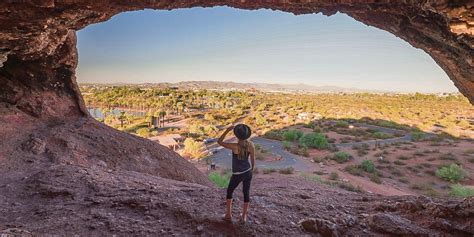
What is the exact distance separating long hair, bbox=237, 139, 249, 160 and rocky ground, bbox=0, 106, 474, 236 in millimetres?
1415

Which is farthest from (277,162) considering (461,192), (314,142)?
(461,192)

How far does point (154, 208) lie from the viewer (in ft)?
22.0

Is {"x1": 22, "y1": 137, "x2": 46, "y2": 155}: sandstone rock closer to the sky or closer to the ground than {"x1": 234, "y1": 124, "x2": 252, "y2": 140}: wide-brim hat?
closer to the ground

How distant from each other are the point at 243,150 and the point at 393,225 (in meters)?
3.62

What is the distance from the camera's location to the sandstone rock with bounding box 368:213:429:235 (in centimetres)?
634

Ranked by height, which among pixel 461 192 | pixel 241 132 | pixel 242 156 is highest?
pixel 241 132

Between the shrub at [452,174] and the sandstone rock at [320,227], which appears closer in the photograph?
the sandstone rock at [320,227]

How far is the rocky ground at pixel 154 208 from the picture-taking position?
5.98 meters

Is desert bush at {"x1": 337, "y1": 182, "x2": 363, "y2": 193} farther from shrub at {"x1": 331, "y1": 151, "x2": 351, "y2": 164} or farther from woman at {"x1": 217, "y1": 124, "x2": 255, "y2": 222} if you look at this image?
woman at {"x1": 217, "y1": 124, "x2": 255, "y2": 222}

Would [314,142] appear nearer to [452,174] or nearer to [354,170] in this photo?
[354,170]

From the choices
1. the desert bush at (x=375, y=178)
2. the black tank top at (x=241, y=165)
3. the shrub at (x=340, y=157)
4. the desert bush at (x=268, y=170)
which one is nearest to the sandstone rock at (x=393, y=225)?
the black tank top at (x=241, y=165)

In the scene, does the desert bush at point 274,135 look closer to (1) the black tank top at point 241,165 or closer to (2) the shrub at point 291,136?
(2) the shrub at point 291,136

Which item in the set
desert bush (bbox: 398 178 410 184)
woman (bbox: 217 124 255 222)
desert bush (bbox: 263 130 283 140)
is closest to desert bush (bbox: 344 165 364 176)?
desert bush (bbox: 398 178 410 184)

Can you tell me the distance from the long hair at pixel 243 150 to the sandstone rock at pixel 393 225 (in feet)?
10.7
